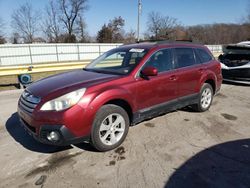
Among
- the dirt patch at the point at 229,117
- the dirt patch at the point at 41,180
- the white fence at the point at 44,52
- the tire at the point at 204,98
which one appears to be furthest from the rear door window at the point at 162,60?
the white fence at the point at 44,52

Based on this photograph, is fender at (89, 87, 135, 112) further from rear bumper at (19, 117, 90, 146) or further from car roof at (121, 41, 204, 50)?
car roof at (121, 41, 204, 50)

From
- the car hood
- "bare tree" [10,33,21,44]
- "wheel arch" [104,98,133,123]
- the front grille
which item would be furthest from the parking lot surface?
"bare tree" [10,33,21,44]

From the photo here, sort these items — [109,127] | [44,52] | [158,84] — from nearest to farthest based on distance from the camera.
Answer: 1. [109,127]
2. [158,84]
3. [44,52]

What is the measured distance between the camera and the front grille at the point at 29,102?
127 inches

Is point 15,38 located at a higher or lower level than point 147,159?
higher

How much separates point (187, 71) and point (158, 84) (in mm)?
1026

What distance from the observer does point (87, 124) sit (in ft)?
10.5

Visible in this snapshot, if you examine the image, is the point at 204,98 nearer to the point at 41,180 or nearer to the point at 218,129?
the point at 218,129

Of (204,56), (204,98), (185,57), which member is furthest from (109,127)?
(204,56)

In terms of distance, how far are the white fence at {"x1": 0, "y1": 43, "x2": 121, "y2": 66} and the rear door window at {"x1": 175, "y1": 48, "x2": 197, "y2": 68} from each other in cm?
2121

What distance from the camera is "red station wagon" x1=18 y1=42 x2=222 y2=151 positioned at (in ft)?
10.2

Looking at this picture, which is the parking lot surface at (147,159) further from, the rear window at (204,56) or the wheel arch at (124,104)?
the rear window at (204,56)

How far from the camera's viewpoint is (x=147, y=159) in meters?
3.33

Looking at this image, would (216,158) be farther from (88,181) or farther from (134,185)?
(88,181)
